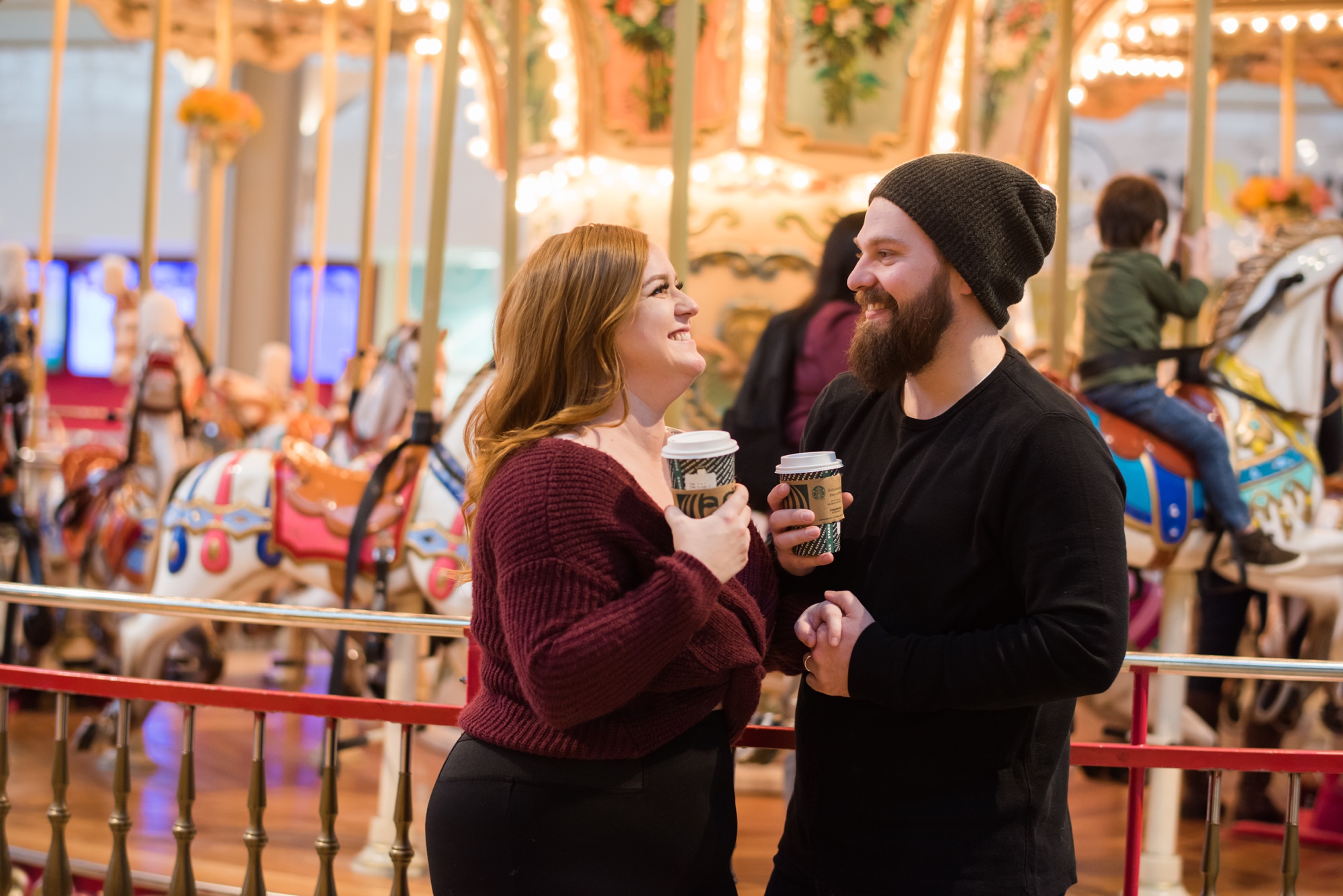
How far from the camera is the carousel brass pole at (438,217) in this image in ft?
13.9

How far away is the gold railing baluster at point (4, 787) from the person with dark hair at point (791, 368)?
2.06 metres

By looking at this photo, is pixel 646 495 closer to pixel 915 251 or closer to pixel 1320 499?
pixel 915 251

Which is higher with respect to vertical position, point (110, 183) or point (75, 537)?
point (110, 183)

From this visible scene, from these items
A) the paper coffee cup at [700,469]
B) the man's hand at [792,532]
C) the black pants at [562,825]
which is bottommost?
the black pants at [562,825]

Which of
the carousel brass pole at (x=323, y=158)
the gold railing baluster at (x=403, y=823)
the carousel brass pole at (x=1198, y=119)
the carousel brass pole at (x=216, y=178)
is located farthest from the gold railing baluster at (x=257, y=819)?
the carousel brass pole at (x=323, y=158)

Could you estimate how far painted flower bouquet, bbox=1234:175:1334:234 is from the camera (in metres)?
9.07

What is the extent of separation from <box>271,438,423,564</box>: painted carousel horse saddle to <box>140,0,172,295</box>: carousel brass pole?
2.32 metres

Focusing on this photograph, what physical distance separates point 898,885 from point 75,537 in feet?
19.9

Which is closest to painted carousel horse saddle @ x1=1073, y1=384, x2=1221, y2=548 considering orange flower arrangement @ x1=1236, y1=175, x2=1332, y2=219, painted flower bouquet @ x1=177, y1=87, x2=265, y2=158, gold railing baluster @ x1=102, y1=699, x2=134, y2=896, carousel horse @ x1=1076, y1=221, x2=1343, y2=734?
carousel horse @ x1=1076, y1=221, x2=1343, y2=734

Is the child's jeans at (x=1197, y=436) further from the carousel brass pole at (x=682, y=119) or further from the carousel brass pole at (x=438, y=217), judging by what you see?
the carousel brass pole at (x=438, y=217)

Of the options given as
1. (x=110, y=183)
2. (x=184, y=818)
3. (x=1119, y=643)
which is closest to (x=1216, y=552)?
(x=1119, y=643)

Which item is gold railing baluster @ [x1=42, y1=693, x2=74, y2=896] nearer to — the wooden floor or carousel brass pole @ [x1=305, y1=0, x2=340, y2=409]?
the wooden floor

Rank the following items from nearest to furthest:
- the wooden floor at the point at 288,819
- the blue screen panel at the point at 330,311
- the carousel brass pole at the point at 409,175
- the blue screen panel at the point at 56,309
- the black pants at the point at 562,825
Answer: the black pants at the point at 562,825 → the wooden floor at the point at 288,819 → the carousel brass pole at the point at 409,175 → the blue screen panel at the point at 330,311 → the blue screen panel at the point at 56,309

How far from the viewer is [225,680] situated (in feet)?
24.2
